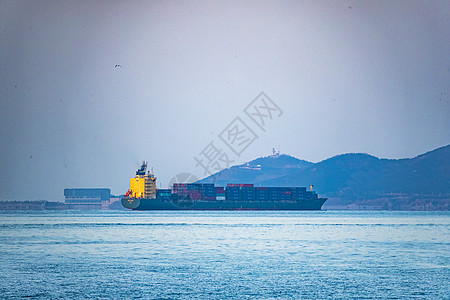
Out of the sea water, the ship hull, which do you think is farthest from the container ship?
the sea water

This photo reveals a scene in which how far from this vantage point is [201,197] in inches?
5472

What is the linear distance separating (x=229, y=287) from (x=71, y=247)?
1807cm

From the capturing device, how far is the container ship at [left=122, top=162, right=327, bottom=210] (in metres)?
137

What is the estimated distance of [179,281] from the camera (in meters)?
21.7

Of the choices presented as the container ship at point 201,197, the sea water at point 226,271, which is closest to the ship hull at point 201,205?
the container ship at point 201,197

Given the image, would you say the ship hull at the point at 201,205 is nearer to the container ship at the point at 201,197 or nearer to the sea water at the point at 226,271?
the container ship at the point at 201,197

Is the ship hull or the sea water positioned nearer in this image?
the sea water

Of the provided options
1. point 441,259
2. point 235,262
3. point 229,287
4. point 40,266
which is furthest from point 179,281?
point 441,259

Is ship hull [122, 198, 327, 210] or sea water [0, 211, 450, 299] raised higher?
ship hull [122, 198, 327, 210]

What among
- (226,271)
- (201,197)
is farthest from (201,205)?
(226,271)

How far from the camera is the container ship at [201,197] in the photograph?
13688 cm

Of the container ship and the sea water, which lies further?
the container ship

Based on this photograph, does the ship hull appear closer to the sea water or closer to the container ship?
the container ship

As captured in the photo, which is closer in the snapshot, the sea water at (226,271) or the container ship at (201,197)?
the sea water at (226,271)
